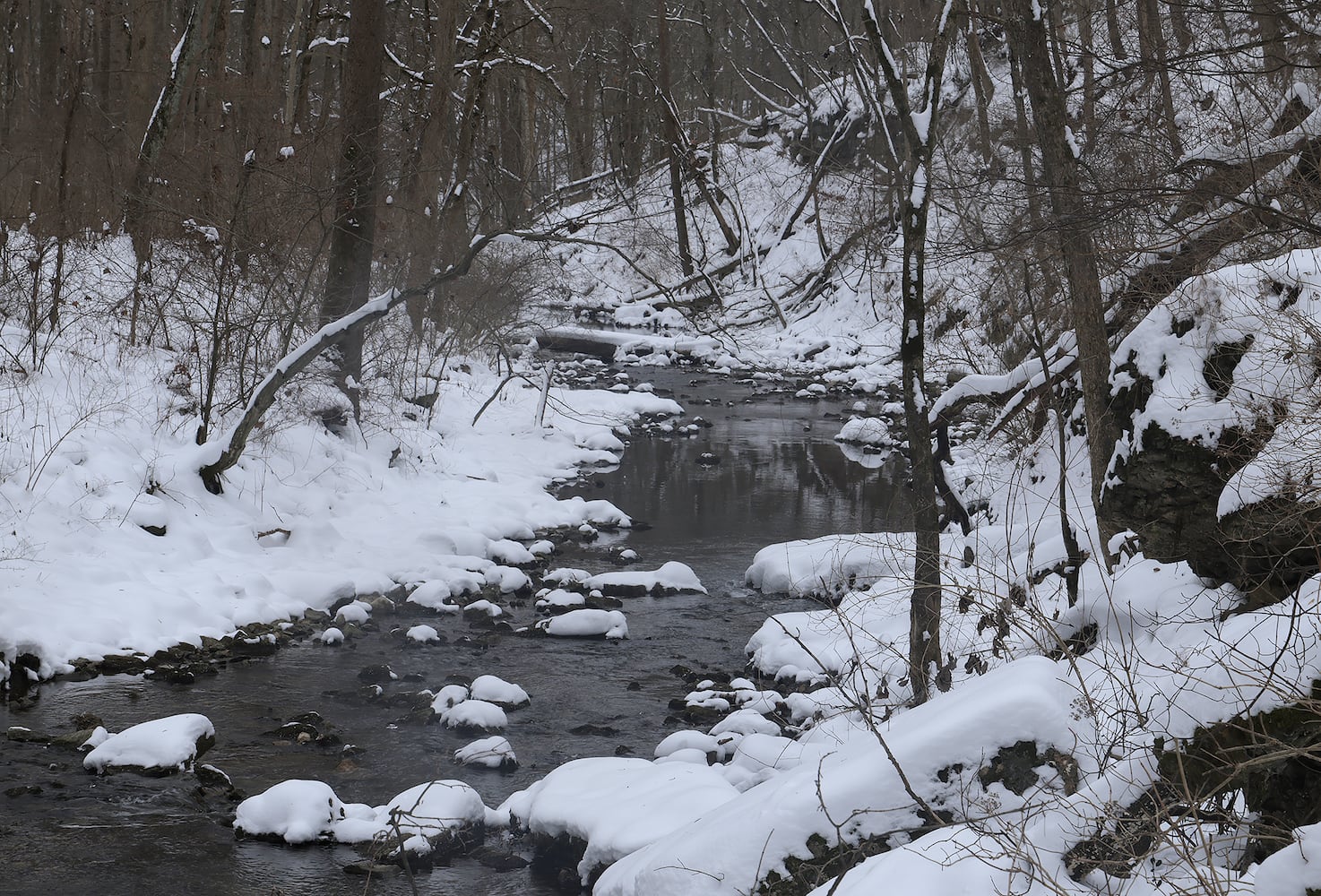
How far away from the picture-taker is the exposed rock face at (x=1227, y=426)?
16.3 feet

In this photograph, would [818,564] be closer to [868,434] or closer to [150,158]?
[868,434]

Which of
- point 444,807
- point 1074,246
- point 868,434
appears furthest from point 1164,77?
point 868,434

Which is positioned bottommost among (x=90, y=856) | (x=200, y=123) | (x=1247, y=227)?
(x=90, y=856)

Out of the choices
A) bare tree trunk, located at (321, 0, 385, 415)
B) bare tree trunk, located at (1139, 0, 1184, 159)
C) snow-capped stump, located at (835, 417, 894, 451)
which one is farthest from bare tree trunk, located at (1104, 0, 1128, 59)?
bare tree trunk, located at (321, 0, 385, 415)

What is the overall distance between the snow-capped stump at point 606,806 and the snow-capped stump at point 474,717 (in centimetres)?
119

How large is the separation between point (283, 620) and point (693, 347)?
19.4 meters

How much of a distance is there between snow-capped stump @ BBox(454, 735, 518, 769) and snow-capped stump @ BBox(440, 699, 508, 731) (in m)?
0.42

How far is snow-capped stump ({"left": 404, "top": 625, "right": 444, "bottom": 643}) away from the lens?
8.26 m

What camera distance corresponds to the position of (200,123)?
1480 cm

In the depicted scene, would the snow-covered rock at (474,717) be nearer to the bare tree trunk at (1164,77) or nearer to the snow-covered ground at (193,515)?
the snow-covered ground at (193,515)

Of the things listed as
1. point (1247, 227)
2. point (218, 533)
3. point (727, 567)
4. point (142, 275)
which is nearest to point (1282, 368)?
point (1247, 227)

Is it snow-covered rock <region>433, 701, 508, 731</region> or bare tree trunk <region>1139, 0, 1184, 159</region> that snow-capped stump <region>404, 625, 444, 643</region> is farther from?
bare tree trunk <region>1139, 0, 1184, 159</region>

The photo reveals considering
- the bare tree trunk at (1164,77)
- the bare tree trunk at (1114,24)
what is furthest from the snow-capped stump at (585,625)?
the bare tree trunk at (1114,24)

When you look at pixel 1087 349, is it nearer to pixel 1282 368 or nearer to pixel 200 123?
pixel 1282 368
